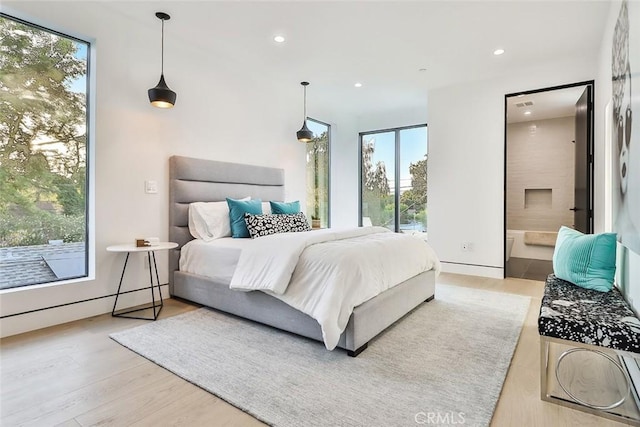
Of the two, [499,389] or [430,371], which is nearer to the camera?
[499,389]

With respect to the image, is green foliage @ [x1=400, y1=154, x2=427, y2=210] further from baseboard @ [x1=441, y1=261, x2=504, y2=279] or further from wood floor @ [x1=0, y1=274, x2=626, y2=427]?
wood floor @ [x1=0, y1=274, x2=626, y2=427]

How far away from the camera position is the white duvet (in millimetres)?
2172

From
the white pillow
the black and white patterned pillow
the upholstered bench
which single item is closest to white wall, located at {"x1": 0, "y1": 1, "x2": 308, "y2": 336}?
the white pillow

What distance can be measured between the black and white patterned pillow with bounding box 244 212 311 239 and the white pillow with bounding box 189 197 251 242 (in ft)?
0.89

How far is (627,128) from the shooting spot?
6.52 ft

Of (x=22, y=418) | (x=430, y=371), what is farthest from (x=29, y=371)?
(x=430, y=371)

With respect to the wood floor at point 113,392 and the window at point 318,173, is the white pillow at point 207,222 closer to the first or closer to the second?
the wood floor at point 113,392

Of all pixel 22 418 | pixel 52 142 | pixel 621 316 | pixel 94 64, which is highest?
pixel 94 64

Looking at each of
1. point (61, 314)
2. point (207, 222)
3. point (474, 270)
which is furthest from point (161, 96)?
point (474, 270)

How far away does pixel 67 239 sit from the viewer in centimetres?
293

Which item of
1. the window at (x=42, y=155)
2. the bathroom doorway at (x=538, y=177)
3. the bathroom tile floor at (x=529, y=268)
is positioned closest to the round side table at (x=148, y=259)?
the window at (x=42, y=155)

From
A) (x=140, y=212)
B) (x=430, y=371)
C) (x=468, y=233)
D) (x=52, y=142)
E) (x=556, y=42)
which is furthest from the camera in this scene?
(x=468, y=233)

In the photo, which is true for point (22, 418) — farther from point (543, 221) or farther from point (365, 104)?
point (543, 221)

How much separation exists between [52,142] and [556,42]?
4994 millimetres
